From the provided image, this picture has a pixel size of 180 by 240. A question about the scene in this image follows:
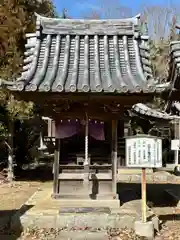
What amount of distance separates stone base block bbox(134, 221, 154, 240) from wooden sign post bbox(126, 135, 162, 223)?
108mm

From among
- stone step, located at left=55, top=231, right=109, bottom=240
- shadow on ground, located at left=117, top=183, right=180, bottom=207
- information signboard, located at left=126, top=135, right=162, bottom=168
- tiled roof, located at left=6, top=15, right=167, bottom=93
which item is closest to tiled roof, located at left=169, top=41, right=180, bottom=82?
tiled roof, located at left=6, top=15, right=167, bottom=93

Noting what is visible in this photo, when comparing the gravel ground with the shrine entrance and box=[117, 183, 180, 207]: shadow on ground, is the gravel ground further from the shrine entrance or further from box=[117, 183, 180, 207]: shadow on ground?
box=[117, 183, 180, 207]: shadow on ground

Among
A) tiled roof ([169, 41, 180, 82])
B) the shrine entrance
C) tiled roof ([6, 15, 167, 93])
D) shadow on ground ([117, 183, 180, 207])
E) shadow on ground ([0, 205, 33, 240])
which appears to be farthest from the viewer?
shadow on ground ([117, 183, 180, 207])

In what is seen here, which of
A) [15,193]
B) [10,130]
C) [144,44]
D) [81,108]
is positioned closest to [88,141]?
[81,108]

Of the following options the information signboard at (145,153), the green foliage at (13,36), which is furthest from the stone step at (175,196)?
the green foliage at (13,36)

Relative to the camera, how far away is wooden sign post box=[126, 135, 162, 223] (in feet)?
25.9

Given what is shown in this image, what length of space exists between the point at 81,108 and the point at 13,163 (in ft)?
26.8

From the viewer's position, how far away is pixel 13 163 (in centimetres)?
1711

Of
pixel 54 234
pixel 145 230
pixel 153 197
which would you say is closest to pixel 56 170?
pixel 54 234

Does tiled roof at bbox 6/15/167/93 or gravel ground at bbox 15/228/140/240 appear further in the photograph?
tiled roof at bbox 6/15/167/93

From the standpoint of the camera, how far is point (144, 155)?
26.0 feet

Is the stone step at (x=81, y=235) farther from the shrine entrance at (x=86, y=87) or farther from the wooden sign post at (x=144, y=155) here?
the shrine entrance at (x=86, y=87)

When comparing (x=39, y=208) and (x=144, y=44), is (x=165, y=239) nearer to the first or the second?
(x=39, y=208)

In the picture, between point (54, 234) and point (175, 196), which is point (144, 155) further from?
point (175, 196)
